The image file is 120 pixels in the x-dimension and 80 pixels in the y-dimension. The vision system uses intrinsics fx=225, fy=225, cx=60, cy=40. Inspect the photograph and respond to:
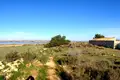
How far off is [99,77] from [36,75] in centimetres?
624

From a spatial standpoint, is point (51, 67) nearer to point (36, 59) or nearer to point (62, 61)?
point (62, 61)

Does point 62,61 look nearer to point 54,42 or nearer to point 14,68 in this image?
point 14,68

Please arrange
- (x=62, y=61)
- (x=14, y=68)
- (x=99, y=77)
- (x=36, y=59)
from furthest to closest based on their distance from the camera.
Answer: (x=36, y=59) < (x=62, y=61) < (x=14, y=68) < (x=99, y=77)

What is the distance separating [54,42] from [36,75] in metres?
41.4

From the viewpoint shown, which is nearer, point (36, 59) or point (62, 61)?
point (62, 61)

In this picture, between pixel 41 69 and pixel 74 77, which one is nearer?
pixel 74 77

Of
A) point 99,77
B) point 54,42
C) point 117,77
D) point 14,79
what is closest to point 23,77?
point 14,79

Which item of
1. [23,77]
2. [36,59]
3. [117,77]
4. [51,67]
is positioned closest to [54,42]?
[36,59]

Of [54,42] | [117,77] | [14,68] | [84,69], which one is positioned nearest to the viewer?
[117,77]

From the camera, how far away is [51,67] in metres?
24.7

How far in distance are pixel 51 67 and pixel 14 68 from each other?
3.99 metres

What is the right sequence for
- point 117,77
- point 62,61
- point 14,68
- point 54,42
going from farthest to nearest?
point 54,42 → point 62,61 → point 14,68 → point 117,77

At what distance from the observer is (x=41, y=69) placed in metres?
23.5

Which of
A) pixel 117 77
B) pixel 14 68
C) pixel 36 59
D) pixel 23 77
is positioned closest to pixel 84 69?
pixel 117 77
